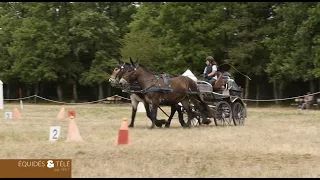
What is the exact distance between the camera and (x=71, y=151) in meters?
9.95

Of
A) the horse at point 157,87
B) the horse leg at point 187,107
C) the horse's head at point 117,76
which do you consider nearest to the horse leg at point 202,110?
the horse at point 157,87

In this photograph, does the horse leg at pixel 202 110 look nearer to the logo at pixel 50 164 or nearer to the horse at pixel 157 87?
the horse at pixel 157 87

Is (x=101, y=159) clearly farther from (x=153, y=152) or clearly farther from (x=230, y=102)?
(x=230, y=102)

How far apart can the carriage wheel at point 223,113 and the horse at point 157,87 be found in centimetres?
93

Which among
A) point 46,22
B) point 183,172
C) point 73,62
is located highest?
point 46,22

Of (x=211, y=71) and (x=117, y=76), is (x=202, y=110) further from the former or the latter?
(x=117, y=76)

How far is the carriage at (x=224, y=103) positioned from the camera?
55.9ft

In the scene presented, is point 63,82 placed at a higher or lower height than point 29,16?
lower

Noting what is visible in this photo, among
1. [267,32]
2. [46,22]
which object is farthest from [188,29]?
[46,22]

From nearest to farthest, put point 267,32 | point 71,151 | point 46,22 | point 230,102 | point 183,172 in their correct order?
point 183,172
point 71,151
point 230,102
point 267,32
point 46,22

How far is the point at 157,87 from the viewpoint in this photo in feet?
51.1

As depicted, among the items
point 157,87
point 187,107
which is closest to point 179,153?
point 157,87

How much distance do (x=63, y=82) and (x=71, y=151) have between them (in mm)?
43125

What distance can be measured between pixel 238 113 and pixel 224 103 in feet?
3.06
